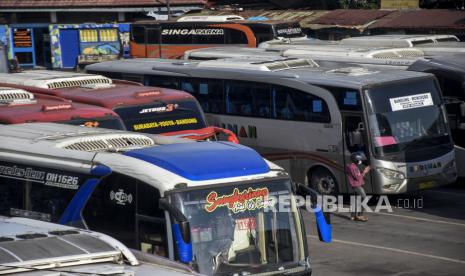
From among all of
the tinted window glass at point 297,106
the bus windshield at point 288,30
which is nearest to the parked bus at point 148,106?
the tinted window glass at point 297,106

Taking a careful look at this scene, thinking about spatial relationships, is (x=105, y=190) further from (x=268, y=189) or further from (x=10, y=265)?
(x=10, y=265)

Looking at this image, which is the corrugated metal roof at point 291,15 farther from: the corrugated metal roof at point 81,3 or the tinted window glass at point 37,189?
the tinted window glass at point 37,189

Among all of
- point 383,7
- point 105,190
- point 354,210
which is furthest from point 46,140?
point 383,7

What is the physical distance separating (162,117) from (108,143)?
5866mm

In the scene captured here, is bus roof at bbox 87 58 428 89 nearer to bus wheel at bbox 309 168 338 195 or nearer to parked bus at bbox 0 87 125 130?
bus wheel at bbox 309 168 338 195

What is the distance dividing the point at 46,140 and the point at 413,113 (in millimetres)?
9374

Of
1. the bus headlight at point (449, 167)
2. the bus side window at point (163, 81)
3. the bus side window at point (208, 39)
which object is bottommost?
the bus headlight at point (449, 167)

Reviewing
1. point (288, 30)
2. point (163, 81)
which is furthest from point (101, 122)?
point (288, 30)

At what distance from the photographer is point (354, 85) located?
19.3 meters

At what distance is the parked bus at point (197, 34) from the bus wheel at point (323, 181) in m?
15.5

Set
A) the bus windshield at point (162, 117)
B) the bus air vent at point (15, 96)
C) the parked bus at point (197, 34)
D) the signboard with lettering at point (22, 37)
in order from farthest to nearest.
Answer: the signboard with lettering at point (22, 37) < the parked bus at point (197, 34) < the bus windshield at point (162, 117) < the bus air vent at point (15, 96)

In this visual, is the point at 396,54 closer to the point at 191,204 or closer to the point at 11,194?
the point at 11,194

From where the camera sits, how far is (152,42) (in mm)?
39562

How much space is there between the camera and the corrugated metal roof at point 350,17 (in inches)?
1563
